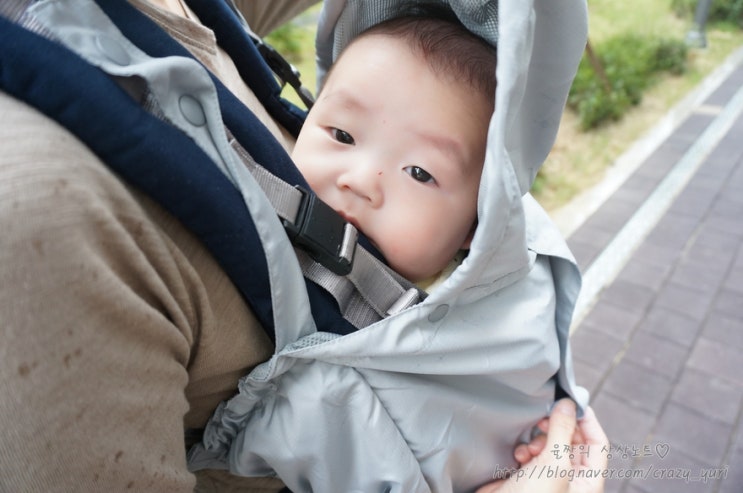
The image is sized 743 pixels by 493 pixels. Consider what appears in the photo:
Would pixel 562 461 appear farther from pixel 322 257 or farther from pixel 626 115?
pixel 626 115

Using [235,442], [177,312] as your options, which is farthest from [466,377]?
[177,312]

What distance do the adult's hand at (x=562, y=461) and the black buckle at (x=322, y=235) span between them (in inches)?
23.2

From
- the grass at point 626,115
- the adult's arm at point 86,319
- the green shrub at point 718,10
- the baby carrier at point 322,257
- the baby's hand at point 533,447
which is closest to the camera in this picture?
the adult's arm at point 86,319

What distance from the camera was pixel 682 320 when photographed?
9.25 feet

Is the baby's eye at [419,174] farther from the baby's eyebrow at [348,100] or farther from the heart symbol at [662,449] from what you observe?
the heart symbol at [662,449]

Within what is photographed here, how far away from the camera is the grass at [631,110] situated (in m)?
3.99

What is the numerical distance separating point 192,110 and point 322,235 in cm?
25

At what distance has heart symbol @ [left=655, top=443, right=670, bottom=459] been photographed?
224 cm

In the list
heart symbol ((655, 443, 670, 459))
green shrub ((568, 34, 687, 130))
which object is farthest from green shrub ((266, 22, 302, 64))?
heart symbol ((655, 443, 670, 459))

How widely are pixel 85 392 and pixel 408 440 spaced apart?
54 cm

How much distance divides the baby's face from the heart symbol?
1.74 metres

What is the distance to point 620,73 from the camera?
512 centimetres

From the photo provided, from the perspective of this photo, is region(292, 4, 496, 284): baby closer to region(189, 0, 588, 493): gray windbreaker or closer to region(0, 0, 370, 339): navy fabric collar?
region(189, 0, 588, 493): gray windbreaker

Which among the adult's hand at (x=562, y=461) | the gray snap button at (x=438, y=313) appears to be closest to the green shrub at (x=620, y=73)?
the adult's hand at (x=562, y=461)
